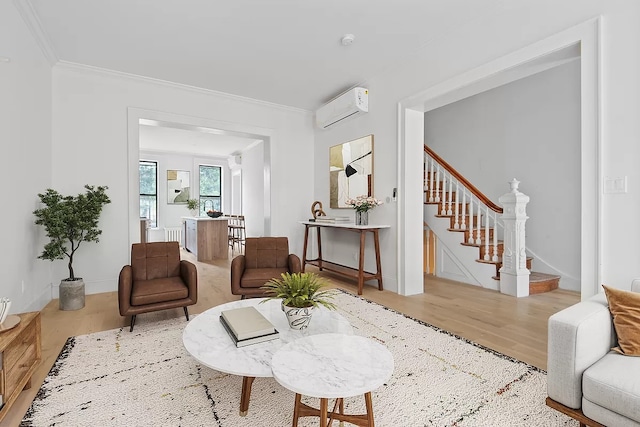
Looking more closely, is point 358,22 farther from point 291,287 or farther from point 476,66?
point 291,287

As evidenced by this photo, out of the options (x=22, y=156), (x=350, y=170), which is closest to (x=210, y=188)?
(x=350, y=170)

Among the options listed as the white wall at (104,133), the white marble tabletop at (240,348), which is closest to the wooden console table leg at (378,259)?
the white marble tabletop at (240,348)

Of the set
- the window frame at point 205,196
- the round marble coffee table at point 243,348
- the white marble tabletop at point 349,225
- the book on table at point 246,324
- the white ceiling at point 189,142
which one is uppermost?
the white ceiling at point 189,142

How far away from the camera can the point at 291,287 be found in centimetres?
191

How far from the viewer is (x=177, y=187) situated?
9336 millimetres

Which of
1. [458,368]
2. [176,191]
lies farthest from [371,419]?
[176,191]

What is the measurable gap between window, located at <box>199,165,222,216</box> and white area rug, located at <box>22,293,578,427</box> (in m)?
7.59

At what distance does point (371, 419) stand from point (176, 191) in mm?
9278

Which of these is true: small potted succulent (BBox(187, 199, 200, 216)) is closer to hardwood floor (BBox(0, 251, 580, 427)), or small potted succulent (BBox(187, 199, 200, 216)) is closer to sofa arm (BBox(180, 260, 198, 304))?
hardwood floor (BBox(0, 251, 580, 427))

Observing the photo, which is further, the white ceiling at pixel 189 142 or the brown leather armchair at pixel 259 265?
the white ceiling at pixel 189 142

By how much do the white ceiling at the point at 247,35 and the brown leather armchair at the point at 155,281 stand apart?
2209mm

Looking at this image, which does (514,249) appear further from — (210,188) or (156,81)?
(210,188)

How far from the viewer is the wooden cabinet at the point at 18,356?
158 cm

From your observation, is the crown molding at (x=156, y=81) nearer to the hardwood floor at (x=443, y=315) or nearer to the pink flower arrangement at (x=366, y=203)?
the pink flower arrangement at (x=366, y=203)
